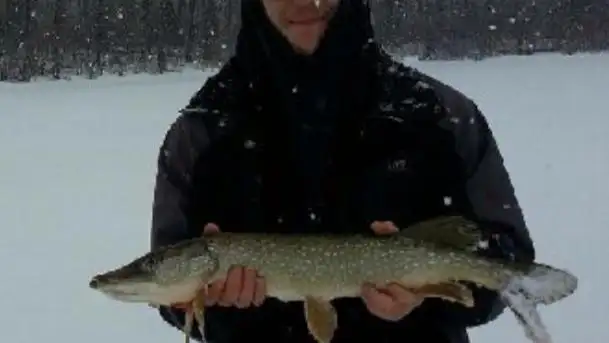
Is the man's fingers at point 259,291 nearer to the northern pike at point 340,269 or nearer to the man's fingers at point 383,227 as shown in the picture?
the northern pike at point 340,269

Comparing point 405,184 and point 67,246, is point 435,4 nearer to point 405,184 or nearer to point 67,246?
point 67,246

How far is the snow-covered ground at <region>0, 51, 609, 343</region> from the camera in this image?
7.08 meters

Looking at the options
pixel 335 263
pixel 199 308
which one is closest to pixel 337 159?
pixel 335 263

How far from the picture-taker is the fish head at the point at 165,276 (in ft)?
8.33

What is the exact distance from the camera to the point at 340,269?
8.52 feet

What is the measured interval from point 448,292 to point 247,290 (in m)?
0.48

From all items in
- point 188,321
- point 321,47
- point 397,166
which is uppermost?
point 321,47

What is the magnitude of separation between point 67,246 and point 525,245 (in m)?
7.42

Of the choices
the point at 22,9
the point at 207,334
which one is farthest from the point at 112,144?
the point at 22,9

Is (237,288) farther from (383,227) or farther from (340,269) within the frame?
(383,227)

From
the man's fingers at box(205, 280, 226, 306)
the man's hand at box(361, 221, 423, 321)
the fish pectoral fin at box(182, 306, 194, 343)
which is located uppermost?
the man's hand at box(361, 221, 423, 321)

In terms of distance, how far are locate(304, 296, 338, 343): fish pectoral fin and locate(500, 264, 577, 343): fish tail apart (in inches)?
18.3

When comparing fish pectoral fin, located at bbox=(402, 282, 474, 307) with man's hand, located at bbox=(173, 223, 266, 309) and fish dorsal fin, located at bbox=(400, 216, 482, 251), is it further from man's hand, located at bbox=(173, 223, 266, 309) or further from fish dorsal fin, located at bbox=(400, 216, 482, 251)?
man's hand, located at bbox=(173, 223, 266, 309)

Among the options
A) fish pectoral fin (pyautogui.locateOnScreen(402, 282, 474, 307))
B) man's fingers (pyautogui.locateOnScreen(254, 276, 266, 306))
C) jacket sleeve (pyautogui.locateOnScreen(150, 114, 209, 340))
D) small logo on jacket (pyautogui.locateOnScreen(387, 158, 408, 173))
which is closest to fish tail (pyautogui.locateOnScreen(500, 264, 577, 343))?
A: fish pectoral fin (pyautogui.locateOnScreen(402, 282, 474, 307))
